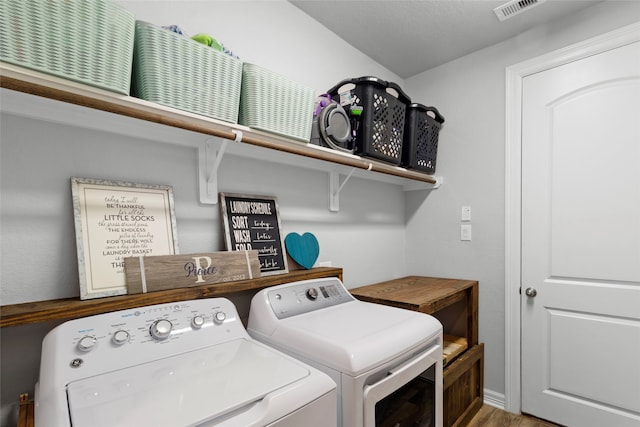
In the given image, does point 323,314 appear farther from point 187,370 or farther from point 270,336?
point 187,370

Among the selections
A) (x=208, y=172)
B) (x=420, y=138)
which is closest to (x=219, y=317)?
(x=208, y=172)

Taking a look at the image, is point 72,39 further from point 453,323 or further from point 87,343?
point 453,323

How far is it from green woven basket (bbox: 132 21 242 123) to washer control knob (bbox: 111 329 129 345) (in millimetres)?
722

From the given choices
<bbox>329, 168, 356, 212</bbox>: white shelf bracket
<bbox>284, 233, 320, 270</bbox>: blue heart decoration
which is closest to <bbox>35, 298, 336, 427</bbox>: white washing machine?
<bbox>284, 233, 320, 270</bbox>: blue heart decoration

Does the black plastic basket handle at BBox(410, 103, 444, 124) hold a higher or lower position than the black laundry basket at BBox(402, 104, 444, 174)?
higher

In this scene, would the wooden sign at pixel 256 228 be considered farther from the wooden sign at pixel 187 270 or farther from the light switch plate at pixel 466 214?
the light switch plate at pixel 466 214

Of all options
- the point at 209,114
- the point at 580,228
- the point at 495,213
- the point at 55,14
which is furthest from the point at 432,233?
the point at 55,14

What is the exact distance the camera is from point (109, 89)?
89 centimetres

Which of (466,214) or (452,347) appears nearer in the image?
(452,347)

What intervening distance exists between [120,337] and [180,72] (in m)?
0.85

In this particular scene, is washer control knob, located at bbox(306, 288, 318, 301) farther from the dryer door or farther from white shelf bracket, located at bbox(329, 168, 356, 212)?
white shelf bracket, located at bbox(329, 168, 356, 212)

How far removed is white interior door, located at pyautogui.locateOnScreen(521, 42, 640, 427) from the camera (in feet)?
5.58

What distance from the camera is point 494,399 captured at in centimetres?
212

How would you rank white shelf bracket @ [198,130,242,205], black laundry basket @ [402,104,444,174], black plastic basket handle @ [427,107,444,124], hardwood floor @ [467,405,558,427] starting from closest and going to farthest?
1. white shelf bracket @ [198,130,242,205]
2. hardwood floor @ [467,405,558,427]
3. black laundry basket @ [402,104,444,174]
4. black plastic basket handle @ [427,107,444,124]
